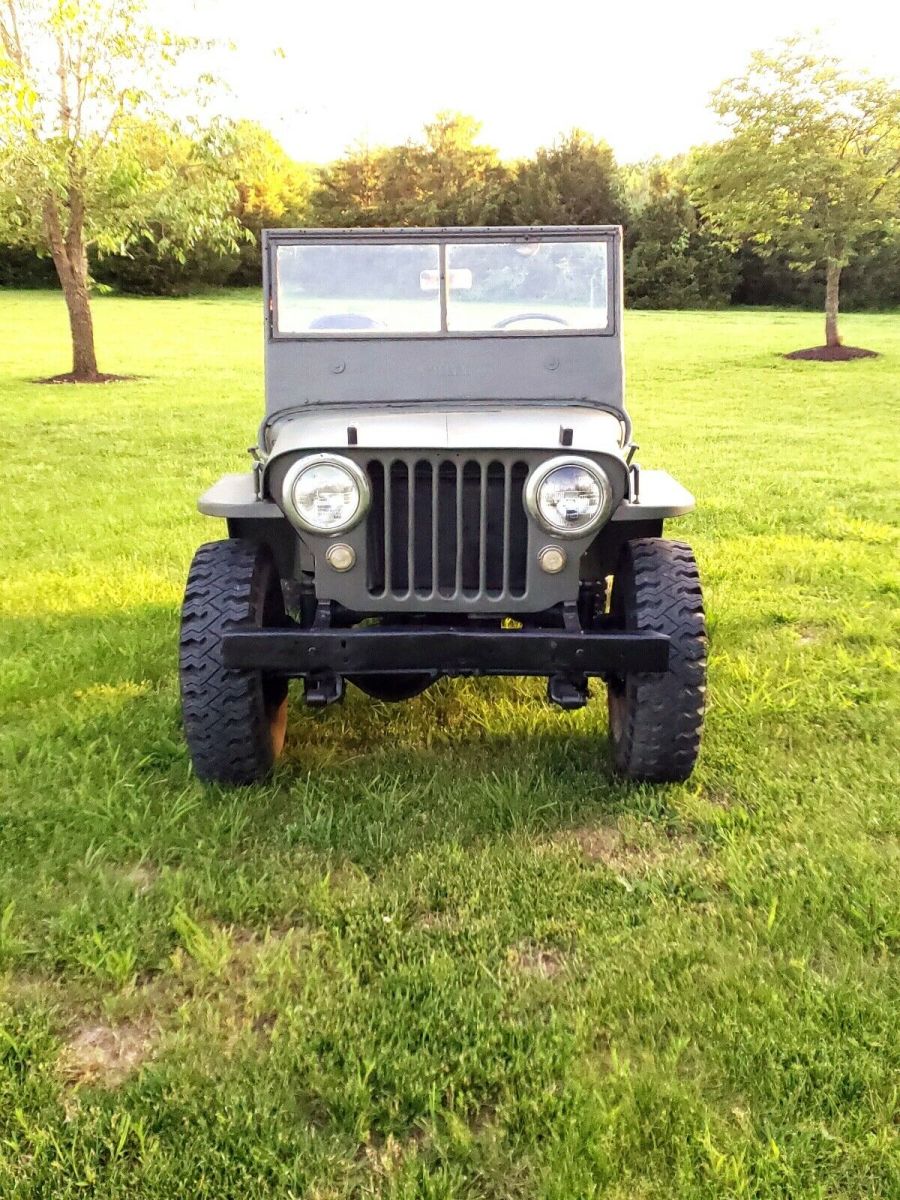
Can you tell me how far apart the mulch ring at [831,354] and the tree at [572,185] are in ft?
64.1

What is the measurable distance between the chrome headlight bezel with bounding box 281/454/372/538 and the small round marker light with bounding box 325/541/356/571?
42 mm

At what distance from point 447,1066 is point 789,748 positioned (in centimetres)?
200

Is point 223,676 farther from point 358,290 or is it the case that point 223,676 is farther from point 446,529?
point 358,290

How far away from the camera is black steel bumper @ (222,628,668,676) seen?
2.99 meters

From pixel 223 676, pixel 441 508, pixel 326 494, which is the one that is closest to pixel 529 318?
pixel 441 508

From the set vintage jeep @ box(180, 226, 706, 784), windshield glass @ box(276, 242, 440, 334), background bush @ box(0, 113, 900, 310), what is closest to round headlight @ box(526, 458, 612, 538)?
vintage jeep @ box(180, 226, 706, 784)

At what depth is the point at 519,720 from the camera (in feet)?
12.9

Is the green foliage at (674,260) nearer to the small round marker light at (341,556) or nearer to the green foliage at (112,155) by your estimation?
the green foliage at (112,155)

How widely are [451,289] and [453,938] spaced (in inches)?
96.7

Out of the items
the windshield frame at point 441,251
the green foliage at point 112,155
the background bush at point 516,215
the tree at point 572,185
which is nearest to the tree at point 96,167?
the green foliage at point 112,155

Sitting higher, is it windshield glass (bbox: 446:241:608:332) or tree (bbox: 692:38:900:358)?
tree (bbox: 692:38:900:358)

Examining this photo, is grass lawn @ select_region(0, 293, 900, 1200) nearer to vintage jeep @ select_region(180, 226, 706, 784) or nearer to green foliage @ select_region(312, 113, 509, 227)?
vintage jeep @ select_region(180, 226, 706, 784)

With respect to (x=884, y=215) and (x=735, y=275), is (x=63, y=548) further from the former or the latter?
(x=735, y=275)

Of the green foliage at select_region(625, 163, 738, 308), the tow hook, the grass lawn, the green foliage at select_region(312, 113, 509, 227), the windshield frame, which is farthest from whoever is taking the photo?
the green foliage at select_region(312, 113, 509, 227)
